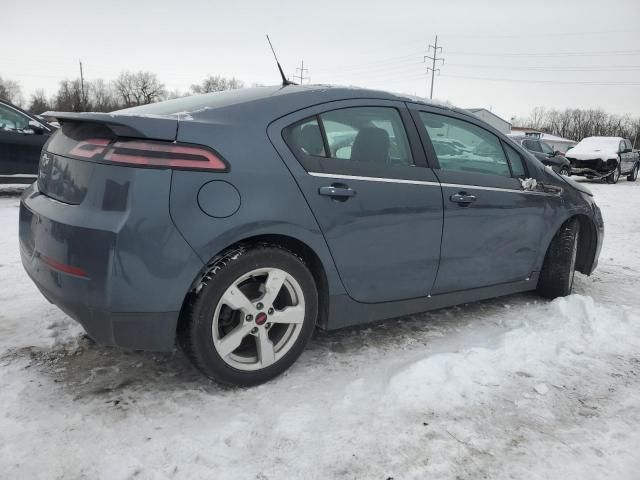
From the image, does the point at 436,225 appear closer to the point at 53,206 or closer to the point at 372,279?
the point at 372,279

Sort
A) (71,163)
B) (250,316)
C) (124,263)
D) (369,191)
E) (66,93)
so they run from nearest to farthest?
Result: (124,263) → (71,163) → (250,316) → (369,191) → (66,93)

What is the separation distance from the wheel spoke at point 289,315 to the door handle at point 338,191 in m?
0.58

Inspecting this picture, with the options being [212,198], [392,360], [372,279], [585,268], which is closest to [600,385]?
[392,360]

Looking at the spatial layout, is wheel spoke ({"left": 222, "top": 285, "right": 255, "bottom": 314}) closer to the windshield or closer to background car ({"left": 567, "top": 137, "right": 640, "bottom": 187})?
background car ({"left": 567, "top": 137, "right": 640, "bottom": 187})

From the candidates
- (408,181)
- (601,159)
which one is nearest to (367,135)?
(408,181)

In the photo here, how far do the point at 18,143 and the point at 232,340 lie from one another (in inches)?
276

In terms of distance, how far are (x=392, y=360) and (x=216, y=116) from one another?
162cm

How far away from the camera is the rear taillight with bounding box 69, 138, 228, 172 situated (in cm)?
202

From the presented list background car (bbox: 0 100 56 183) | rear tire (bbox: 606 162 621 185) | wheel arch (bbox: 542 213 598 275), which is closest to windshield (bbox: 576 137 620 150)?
rear tire (bbox: 606 162 621 185)

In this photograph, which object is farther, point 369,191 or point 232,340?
point 369,191

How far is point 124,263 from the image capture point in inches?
77.9

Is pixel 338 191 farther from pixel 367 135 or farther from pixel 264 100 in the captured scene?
pixel 264 100

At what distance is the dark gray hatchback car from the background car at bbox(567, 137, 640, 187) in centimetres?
1640

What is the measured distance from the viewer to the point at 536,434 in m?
2.12
